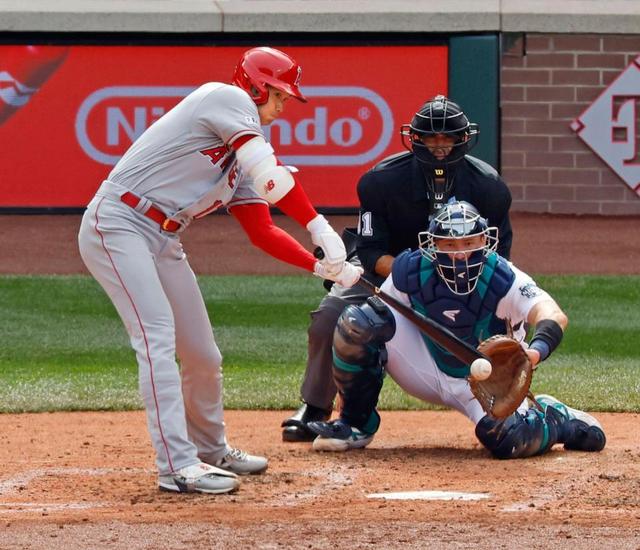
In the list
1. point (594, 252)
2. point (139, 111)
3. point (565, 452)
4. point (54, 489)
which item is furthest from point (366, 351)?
point (139, 111)

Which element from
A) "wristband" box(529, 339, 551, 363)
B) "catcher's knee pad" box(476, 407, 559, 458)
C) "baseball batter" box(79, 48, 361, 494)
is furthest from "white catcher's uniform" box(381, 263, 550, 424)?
"baseball batter" box(79, 48, 361, 494)

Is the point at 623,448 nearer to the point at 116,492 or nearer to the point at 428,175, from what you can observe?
the point at 428,175

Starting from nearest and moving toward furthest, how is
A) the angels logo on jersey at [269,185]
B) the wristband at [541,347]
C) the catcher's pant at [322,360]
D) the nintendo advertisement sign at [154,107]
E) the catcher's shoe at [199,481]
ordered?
the angels logo on jersey at [269,185] < the catcher's shoe at [199,481] < the wristband at [541,347] < the catcher's pant at [322,360] < the nintendo advertisement sign at [154,107]

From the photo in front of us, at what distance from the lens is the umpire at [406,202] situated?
691 cm

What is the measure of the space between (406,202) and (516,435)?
143 centimetres

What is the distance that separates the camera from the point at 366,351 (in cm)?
624

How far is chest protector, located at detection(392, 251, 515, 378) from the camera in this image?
243 inches

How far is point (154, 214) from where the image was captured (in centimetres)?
554

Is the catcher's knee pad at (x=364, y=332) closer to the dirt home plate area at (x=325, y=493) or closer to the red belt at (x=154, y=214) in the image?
the dirt home plate area at (x=325, y=493)

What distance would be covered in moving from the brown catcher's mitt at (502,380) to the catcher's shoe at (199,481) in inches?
42.1

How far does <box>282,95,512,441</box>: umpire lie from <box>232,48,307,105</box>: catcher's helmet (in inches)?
55.3

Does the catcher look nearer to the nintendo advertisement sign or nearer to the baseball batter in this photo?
the baseball batter

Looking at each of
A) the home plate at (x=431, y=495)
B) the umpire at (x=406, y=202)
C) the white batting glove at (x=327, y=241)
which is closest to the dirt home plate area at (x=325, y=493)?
the home plate at (x=431, y=495)

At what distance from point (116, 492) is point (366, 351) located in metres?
1.32
